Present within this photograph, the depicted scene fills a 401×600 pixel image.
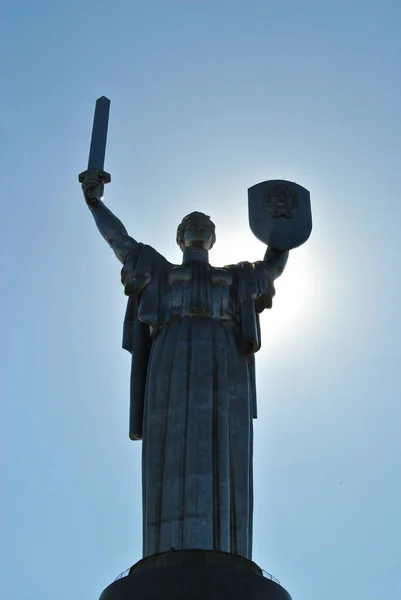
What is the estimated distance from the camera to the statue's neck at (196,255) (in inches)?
577

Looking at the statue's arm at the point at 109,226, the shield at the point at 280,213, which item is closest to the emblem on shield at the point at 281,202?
the shield at the point at 280,213

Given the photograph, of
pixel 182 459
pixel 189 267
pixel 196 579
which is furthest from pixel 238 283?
pixel 196 579

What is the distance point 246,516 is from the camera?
12.3m

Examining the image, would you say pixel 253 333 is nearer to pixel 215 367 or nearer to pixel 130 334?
pixel 215 367

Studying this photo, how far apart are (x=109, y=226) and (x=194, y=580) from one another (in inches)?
247

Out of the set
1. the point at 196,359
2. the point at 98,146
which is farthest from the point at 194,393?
the point at 98,146

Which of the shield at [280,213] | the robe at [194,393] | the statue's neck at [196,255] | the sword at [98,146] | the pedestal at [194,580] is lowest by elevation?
the pedestal at [194,580]

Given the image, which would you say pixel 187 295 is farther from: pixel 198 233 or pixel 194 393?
pixel 194 393

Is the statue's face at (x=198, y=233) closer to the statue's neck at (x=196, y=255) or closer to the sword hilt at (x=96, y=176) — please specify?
the statue's neck at (x=196, y=255)

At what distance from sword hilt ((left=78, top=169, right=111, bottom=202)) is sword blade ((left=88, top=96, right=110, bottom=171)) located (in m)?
0.09

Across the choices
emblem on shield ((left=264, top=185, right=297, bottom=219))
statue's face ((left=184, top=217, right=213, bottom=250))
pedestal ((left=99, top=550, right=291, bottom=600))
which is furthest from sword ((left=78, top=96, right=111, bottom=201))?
pedestal ((left=99, top=550, right=291, bottom=600))

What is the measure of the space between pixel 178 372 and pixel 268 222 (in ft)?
11.2

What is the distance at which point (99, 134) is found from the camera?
15.6 meters

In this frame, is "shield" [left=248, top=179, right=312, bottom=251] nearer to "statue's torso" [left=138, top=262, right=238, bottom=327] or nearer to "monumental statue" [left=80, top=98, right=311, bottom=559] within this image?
"monumental statue" [left=80, top=98, right=311, bottom=559]
